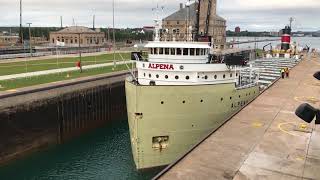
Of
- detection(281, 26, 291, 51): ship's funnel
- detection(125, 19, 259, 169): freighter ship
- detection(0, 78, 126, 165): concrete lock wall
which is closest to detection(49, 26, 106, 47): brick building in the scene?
detection(281, 26, 291, 51): ship's funnel

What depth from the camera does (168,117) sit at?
23125 millimetres

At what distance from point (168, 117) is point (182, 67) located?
12.6 feet

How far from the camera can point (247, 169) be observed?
14250 millimetres

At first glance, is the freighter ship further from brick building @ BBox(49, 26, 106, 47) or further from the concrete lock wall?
brick building @ BBox(49, 26, 106, 47)

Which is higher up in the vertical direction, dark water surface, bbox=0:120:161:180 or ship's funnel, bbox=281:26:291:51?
ship's funnel, bbox=281:26:291:51

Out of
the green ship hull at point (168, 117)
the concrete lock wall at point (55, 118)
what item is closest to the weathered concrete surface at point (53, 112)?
the concrete lock wall at point (55, 118)

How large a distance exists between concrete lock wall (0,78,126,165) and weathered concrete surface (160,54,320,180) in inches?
674

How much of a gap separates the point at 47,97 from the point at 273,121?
784 inches

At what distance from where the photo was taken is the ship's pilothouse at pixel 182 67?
24.6 metres

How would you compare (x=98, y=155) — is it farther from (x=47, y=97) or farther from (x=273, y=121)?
(x=273, y=121)

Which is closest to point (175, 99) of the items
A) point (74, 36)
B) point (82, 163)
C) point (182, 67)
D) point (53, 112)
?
point (182, 67)

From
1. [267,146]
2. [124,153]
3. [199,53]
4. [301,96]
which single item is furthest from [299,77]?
[267,146]

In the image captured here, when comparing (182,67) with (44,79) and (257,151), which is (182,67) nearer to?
(257,151)

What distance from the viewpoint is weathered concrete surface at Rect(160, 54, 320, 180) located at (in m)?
13.9
